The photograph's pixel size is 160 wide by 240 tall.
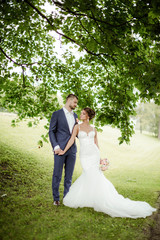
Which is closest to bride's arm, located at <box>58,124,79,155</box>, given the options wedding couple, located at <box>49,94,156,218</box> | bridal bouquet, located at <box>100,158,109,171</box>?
wedding couple, located at <box>49,94,156,218</box>

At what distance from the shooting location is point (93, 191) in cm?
→ 496

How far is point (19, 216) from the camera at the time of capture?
14.6 ft

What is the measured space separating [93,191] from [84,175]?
486 millimetres

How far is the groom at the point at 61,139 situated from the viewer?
16.7 feet

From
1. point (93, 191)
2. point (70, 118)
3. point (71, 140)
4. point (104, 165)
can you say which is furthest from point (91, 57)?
point (93, 191)

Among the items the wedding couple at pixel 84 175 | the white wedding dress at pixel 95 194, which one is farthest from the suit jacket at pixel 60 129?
the white wedding dress at pixel 95 194

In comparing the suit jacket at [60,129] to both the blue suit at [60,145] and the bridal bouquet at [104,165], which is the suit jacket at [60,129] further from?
the bridal bouquet at [104,165]

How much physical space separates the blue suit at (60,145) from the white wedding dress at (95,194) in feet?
0.97

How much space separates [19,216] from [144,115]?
133 feet

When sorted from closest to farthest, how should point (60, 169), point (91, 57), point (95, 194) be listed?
point (95, 194) → point (60, 169) → point (91, 57)

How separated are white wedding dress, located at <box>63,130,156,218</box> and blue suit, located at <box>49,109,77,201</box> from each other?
11.6 inches

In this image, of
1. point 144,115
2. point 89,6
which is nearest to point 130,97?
point 89,6

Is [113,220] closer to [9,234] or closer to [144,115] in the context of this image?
[9,234]

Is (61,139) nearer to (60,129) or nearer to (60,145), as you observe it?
(60,145)
